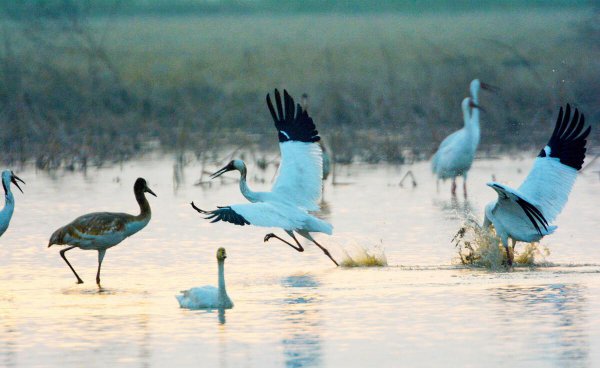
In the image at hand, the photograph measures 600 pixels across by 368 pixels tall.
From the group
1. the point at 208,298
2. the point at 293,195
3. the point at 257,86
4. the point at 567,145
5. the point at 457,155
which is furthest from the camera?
the point at 257,86

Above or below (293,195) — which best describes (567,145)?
above

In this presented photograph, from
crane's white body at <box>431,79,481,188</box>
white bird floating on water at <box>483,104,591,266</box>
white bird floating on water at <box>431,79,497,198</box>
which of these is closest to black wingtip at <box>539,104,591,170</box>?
white bird floating on water at <box>483,104,591,266</box>

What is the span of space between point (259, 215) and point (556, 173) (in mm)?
2299

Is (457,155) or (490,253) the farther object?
(457,155)

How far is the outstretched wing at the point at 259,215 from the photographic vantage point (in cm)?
1100

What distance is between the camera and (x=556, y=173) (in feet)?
37.9

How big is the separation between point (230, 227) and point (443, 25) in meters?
34.8

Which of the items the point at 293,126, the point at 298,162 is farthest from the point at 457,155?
the point at 298,162

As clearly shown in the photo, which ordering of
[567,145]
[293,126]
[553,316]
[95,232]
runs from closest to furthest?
[553,316] → [95,232] → [567,145] → [293,126]

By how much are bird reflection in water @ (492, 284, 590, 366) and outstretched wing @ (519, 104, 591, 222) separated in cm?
124

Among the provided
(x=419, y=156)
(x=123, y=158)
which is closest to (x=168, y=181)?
(x=123, y=158)

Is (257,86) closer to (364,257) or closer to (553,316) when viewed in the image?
(364,257)

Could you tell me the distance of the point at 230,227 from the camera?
1440 cm

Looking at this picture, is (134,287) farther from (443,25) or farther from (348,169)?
(443,25)
